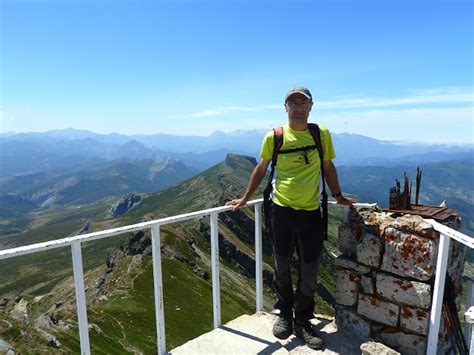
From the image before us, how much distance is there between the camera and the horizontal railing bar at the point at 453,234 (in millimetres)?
4541

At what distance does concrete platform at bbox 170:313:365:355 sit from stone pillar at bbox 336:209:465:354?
0.30m

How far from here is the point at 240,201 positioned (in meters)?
6.55

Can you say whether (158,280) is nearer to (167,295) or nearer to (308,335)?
(308,335)

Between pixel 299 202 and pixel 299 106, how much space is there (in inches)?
58.1

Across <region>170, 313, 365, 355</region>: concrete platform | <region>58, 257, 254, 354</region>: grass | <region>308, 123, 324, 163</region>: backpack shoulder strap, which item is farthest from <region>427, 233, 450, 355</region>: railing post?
<region>58, 257, 254, 354</region>: grass

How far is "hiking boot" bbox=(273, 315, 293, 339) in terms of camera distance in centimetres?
635

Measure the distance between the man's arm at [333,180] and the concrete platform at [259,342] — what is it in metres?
2.30

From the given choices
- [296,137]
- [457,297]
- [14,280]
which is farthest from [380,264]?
[14,280]

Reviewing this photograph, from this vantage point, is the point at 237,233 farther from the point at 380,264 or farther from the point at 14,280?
the point at 14,280

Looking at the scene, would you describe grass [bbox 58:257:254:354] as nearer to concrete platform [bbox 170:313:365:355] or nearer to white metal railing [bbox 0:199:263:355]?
concrete platform [bbox 170:313:365:355]

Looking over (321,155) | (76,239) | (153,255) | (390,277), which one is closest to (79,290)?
(76,239)

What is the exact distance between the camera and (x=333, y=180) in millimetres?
6055

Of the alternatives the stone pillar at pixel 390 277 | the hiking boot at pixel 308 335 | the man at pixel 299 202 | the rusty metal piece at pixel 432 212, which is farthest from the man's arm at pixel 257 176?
the hiking boot at pixel 308 335

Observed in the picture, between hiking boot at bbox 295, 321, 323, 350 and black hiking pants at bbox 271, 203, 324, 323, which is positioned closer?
black hiking pants at bbox 271, 203, 324, 323
